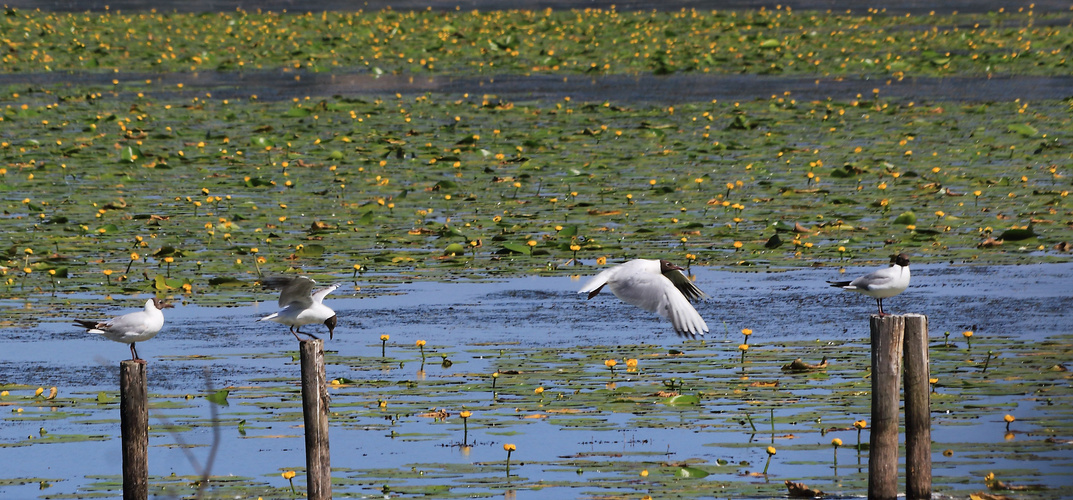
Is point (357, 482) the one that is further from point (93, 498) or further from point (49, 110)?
point (49, 110)

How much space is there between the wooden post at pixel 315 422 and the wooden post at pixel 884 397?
2599 millimetres

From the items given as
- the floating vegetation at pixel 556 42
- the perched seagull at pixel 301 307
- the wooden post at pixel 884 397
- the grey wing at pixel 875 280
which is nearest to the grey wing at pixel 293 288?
the perched seagull at pixel 301 307

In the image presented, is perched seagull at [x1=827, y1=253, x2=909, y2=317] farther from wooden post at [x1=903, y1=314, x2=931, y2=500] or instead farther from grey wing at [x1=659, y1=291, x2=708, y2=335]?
wooden post at [x1=903, y1=314, x2=931, y2=500]

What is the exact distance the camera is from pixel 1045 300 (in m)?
12.7

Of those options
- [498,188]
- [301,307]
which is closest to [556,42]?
[498,188]

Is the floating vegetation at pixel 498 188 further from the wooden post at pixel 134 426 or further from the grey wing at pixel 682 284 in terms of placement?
the wooden post at pixel 134 426

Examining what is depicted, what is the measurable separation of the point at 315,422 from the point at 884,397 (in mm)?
2729

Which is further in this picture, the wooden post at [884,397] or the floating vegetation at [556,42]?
the floating vegetation at [556,42]

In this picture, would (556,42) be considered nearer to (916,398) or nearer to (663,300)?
(663,300)

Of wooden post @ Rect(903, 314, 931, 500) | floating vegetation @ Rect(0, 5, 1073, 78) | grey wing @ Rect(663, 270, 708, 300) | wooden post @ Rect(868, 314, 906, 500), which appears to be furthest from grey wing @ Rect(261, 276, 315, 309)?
floating vegetation @ Rect(0, 5, 1073, 78)

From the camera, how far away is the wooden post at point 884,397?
25.9ft

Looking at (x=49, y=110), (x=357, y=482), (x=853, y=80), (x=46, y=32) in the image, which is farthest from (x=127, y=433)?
(x=46, y=32)

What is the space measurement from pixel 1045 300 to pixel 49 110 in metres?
17.8

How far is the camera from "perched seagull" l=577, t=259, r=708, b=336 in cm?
984
